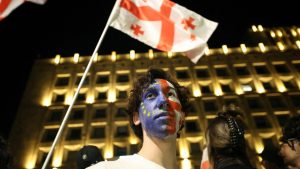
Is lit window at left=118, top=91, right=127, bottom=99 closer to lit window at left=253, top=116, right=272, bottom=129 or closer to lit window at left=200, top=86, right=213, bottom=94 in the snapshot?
lit window at left=200, top=86, right=213, bottom=94

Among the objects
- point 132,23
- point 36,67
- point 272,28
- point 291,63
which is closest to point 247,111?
point 291,63

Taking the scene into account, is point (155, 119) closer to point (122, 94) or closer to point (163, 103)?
point (163, 103)

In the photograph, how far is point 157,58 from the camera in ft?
86.7

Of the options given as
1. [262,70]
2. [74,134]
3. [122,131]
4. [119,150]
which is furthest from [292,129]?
[262,70]

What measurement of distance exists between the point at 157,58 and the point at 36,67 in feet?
34.3

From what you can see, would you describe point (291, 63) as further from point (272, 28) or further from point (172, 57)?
point (172, 57)

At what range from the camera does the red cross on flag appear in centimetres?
559

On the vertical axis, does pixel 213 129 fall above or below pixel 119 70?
above

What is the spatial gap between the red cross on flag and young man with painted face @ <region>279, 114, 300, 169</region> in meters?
1.95

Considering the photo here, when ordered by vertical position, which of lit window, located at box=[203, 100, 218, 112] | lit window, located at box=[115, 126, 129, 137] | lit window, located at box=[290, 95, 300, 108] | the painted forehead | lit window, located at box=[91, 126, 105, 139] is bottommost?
lit window, located at box=[91, 126, 105, 139]

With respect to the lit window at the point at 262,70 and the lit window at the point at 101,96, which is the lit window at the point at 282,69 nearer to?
the lit window at the point at 262,70

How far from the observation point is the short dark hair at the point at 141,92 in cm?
337

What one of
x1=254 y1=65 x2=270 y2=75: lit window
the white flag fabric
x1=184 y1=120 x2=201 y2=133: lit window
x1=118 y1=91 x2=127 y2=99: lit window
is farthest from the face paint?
x1=254 y1=65 x2=270 y2=75: lit window

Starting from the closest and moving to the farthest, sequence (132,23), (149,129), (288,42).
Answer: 1. (149,129)
2. (132,23)
3. (288,42)
